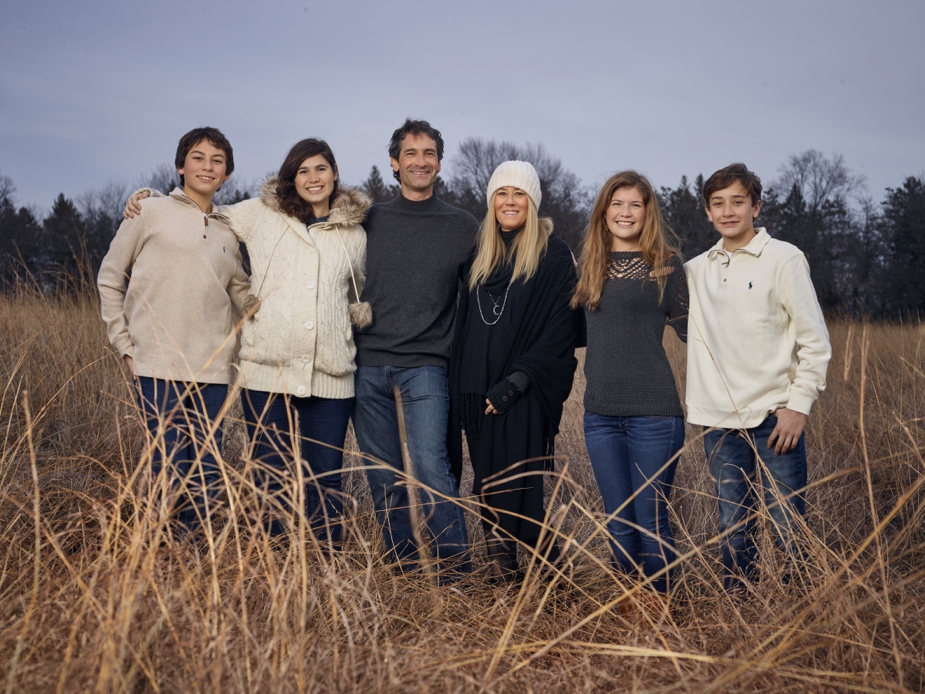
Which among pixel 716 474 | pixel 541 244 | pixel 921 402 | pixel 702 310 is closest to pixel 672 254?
pixel 702 310

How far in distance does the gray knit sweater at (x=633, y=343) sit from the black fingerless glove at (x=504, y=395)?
304 mm

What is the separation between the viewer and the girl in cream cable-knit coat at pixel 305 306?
305cm

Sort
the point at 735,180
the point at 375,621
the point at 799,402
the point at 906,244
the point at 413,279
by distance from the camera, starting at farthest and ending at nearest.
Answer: the point at 906,244, the point at 413,279, the point at 735,180, the point at 799,402, the point at 375,621

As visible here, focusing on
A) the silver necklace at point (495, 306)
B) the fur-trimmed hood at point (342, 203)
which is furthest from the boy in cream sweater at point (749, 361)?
the fur-trimmed hood at point (342, 203)

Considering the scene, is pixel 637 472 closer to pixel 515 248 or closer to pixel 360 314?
pixel 515 248

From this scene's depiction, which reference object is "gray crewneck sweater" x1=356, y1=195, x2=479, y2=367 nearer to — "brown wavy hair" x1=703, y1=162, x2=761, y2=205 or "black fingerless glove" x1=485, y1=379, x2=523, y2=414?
"black fingerless glove" x1=485, y1=379, x2=523, y2=414

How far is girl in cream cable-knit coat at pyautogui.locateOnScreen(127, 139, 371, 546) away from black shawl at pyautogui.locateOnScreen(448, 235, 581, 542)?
55 cm

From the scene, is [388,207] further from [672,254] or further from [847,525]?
[847,525]

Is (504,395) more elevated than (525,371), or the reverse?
(525,371)

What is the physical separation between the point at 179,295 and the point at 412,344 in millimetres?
993

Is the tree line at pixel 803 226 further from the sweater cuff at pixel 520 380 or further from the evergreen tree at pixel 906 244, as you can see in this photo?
the sweater cuff at pixel 520 380

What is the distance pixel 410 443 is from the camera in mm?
3250

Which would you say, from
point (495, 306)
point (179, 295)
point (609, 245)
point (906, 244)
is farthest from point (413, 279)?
point (906, 244)

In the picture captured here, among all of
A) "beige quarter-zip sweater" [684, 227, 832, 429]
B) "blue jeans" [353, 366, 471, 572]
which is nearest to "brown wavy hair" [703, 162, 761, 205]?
"beige quarter-zip sweater" [684, 227, 832, 429]
